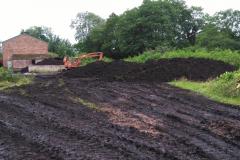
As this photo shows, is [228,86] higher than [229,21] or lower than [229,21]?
lower

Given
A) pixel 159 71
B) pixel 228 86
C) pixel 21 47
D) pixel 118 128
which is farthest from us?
pixel 21 47

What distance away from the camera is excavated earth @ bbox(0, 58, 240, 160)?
8680mm

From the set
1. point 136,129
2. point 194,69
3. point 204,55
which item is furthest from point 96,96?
point 204,55

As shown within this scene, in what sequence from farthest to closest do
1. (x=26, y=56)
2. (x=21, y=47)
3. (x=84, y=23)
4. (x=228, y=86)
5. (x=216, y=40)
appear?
(x=84, y=23) < (x=21, y=47) < (x=26, y=56) < (x=216, y=40) < (x=228, y=86)

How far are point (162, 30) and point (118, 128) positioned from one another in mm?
64550

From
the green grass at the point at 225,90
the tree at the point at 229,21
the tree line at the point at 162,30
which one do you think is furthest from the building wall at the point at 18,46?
the green grass at the point at 225,90

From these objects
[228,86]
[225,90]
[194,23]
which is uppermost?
[194,23]

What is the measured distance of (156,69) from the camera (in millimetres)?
29656

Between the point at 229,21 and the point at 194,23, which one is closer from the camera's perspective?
the point at 229,21

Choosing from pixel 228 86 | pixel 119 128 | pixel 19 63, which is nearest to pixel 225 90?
pixel 228 86

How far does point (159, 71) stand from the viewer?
96.3 feet

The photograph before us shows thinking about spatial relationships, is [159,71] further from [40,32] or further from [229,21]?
[40,32]

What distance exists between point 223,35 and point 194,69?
163 ft

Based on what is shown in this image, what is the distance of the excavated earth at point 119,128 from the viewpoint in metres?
8.68
